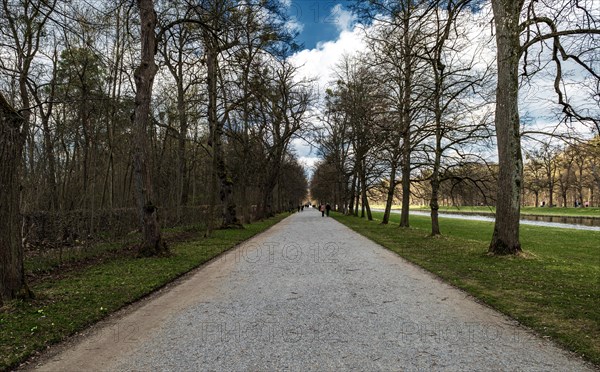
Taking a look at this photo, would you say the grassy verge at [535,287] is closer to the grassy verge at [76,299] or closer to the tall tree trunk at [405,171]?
the grassy verge at [76,299]

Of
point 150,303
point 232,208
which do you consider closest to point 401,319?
point 150,303

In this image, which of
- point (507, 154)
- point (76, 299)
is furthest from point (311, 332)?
point (507, 154)

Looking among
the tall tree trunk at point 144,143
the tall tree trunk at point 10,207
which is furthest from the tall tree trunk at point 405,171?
the tall tree trunk at point 10,207

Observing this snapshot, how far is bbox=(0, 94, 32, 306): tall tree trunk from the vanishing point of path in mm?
1691

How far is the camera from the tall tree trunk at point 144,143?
1033cm

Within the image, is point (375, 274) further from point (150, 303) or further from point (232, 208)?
point (232, 208)

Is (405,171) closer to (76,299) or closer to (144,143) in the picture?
(144,143)

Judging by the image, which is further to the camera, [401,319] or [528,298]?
[528,298]

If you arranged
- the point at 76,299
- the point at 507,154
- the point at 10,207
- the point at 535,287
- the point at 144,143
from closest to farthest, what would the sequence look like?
the point at 10,207 < the point at 76,299 < the point at 535,287 < the point at 507,154 < the point at 144,143

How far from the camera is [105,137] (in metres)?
18.9

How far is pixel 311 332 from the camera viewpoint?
4379 mm

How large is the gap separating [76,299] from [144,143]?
5455mm

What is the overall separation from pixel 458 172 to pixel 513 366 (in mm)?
13229

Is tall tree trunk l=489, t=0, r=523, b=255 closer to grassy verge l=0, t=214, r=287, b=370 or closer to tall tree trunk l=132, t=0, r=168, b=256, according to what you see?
grassy verge l=0, t=214, r=287, b=370
